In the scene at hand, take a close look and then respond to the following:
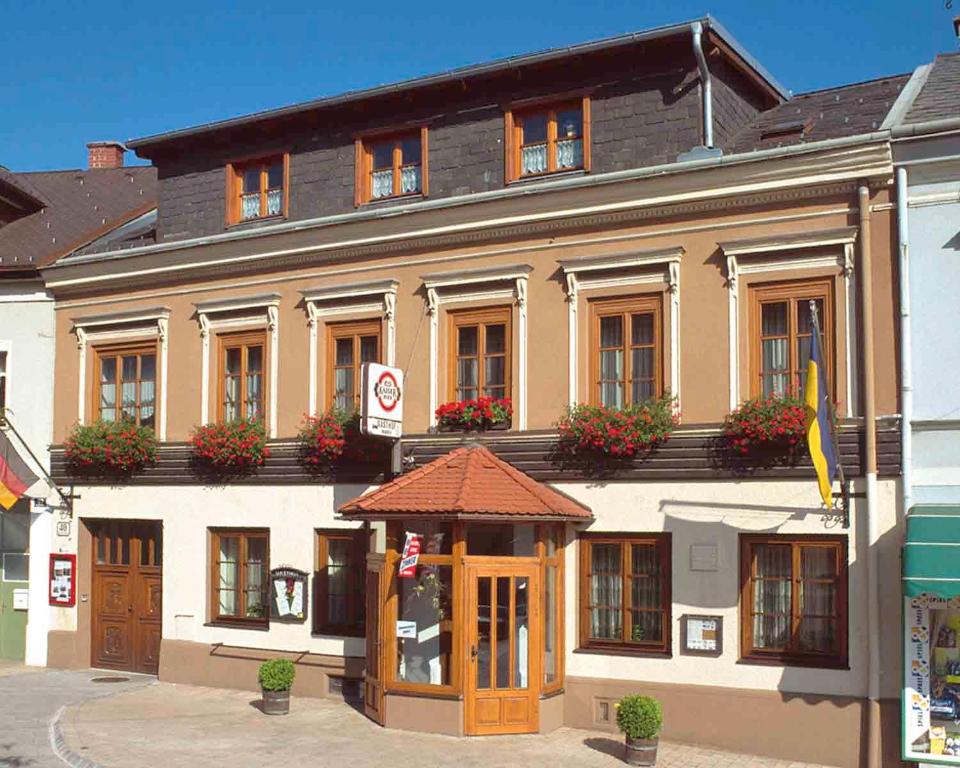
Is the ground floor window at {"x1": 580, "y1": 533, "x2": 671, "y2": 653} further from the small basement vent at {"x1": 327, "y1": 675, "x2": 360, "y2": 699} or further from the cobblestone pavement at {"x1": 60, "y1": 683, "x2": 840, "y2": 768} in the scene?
the small basement vent at {"x1": 327, "y1": 675, "x2": 360, "y2": 699}

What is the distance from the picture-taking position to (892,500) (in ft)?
49.1

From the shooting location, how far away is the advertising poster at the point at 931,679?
14328mm

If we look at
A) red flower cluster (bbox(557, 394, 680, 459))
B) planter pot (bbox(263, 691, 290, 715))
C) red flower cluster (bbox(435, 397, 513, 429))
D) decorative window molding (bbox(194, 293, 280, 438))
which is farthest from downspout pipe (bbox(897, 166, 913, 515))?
decorative window molding (bbox(194, 293, 280, 438))

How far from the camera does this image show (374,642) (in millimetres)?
17562

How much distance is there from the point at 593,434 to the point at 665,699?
360 centimetres

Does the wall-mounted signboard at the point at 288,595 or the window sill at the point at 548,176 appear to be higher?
the window sill at the point at 548,176

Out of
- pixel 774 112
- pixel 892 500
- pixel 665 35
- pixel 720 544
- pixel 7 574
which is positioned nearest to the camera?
pixel 892 500

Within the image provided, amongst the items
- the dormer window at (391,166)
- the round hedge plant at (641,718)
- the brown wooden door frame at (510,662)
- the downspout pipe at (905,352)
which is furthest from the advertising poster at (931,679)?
the dormer window at (391,166)

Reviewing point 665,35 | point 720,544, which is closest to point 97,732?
point 720,544

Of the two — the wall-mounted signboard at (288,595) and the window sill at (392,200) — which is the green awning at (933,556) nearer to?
the window sill at (392,200)

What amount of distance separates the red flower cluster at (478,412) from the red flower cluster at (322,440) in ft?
5.96

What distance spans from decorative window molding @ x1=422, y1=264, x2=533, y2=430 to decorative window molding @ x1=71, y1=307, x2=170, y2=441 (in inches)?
214

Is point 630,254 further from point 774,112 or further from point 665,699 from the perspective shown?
point 665,699

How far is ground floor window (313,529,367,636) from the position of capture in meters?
19.2
